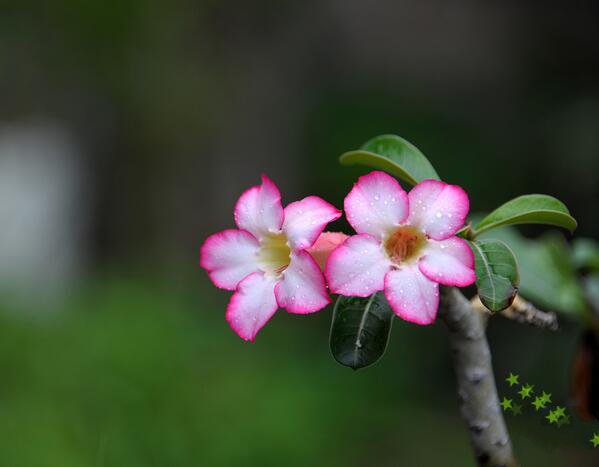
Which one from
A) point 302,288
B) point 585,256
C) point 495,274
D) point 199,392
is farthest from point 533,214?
point 199,392

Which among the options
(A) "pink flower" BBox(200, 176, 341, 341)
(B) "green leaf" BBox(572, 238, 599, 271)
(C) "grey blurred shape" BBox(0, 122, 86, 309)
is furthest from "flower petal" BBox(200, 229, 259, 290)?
(C) "grey blurred shape" BBox(0, 122, 86, 309)

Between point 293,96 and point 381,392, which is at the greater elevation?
point 293,96

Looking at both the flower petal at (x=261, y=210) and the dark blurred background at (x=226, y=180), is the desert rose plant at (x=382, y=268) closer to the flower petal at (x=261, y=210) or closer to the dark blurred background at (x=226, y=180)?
the flower petal at (x=261, y=210)

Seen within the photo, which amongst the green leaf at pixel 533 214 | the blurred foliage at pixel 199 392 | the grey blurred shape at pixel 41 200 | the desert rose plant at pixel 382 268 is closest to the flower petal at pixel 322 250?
the desert rose plant at pixel 382 268

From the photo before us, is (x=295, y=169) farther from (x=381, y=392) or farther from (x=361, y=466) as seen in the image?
(x=361, y=466)

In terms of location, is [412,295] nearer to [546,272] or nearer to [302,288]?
[302,288]

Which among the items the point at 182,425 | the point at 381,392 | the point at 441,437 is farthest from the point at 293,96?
the point at 182,425
